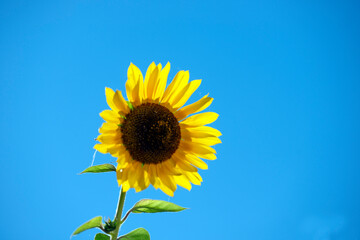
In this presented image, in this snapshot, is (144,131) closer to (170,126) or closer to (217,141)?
(170,126)

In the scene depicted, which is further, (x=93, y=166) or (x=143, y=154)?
(x=143, y=154)

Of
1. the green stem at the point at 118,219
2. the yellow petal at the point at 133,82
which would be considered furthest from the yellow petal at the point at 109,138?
the green stem at the point at 118,219

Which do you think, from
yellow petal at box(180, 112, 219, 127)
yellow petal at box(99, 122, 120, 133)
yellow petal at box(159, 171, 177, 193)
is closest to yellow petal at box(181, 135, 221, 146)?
yellow petal at box(180, 112, 219, 127)

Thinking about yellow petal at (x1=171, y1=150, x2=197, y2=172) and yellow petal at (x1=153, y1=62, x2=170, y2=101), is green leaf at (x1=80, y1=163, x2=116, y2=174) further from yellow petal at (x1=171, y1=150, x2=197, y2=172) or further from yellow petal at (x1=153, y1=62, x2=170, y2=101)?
yellow petal at (x1=153, y1=62, x2=170, y2=101)

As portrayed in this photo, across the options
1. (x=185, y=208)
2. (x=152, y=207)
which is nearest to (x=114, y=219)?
(x=152, y=207)

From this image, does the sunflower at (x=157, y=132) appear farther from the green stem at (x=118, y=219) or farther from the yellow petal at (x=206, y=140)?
the green stem at (x=118, y=219)
